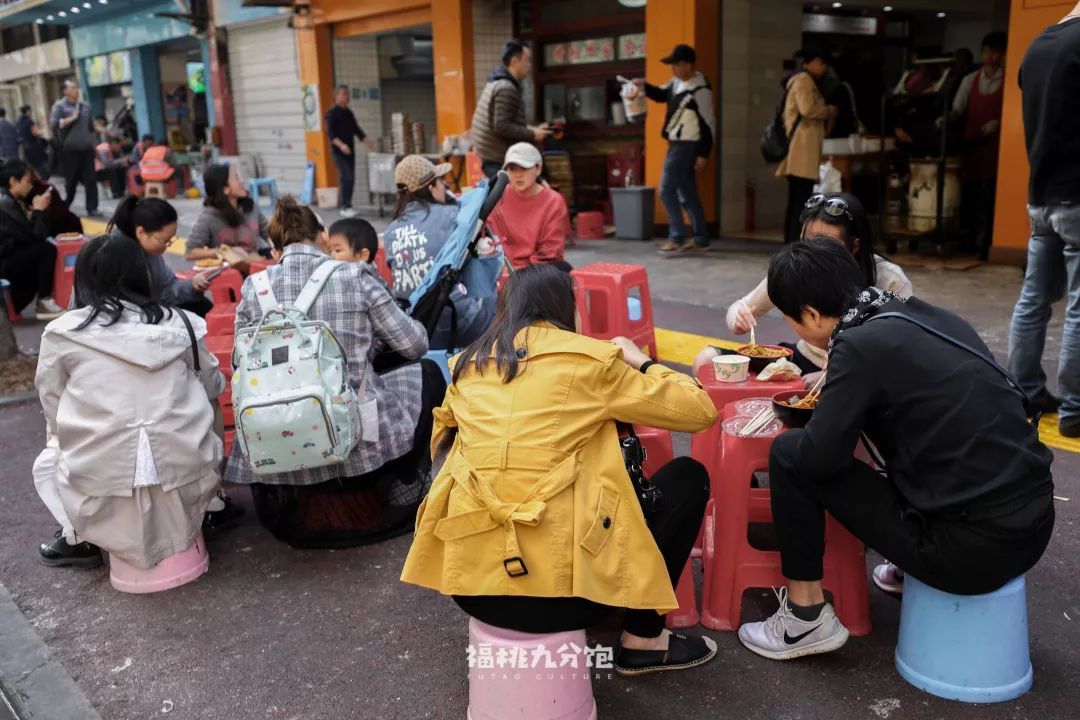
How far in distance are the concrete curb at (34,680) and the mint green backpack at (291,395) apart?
878 millimetres

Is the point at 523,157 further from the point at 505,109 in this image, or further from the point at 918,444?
the point at 918,444

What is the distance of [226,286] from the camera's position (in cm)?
598

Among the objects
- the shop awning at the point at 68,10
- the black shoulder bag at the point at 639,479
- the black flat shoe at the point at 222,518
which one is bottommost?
the black flat shoe at the point at 222,518

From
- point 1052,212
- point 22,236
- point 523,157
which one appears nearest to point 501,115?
point 523,157

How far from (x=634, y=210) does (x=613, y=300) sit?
5.63 meters

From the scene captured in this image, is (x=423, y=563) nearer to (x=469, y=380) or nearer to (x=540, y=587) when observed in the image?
(x=540, y=587)

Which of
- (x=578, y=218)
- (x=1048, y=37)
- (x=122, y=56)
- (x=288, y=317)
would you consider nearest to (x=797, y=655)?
(x=288, y=317)

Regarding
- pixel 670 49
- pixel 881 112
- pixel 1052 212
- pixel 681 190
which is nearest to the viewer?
pixel 1052 212

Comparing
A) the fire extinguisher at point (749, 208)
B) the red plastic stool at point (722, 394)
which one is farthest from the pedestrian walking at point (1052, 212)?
the fire extinguisher at point (749, 208)

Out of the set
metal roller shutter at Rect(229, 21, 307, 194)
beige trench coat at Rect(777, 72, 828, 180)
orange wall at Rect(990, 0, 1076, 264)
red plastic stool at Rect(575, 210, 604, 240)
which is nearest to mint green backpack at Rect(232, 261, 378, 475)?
beige trench coat at Rect(777, 72, 828, 180)

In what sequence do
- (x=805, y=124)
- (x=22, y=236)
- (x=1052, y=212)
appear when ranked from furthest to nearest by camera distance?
1. (x=805, y=124)
2. (x=22, y=236)
3. (x=1052, y=212)

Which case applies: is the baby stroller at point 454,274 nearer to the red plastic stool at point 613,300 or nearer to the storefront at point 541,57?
the red plastic stool at point 613,300

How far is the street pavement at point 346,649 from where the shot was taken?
266 cm

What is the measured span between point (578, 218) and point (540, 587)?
9497 mm
